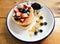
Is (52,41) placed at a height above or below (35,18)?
below

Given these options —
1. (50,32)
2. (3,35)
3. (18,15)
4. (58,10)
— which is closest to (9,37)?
(3,35)

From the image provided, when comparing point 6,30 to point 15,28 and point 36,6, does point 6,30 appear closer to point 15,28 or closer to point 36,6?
point 15,28

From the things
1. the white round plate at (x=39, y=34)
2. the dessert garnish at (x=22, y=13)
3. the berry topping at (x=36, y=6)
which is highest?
the berry topping at (x=36, y=6)

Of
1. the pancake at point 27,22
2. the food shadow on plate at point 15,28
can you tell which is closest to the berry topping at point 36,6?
the pancake at point 27,22

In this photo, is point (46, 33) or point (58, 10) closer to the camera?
point (46, 33)

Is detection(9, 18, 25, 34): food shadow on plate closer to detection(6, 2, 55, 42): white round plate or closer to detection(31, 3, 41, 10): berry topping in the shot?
detection(6, 2, 55, 42): white round plate

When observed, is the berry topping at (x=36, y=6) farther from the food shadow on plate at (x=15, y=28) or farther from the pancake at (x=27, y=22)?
the food shadow on plate at (x=15, y=28)

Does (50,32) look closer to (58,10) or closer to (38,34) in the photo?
(38,34)

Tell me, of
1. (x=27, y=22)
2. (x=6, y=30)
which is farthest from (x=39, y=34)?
(x=6, y=30)
